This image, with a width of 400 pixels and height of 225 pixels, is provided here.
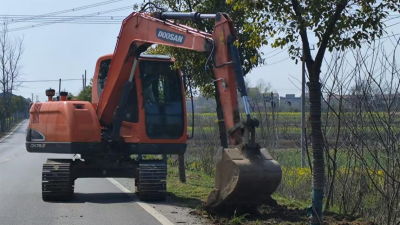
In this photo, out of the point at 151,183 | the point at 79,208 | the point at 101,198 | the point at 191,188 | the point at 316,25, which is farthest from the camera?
the point at 191,188

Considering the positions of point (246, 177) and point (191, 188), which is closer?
point (246, 177)

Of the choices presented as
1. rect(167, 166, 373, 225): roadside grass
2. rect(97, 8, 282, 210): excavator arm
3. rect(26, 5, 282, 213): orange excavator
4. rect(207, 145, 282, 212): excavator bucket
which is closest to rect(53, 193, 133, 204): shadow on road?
rect(26, 5, 282, 213): orange excavator

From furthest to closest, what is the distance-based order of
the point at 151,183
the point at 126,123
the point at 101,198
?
1. the point at 126,123
2. the point at 101,198
3. the point at 151,183

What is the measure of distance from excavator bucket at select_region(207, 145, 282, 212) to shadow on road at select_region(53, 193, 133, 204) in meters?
4.29

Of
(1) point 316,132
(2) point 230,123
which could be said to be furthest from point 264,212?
(1) point 316,132

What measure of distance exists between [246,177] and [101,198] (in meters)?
5.83

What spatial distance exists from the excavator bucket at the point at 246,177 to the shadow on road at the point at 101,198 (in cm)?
429

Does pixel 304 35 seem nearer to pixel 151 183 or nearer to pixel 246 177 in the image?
pixel 246 177

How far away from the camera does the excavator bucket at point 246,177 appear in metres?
9.35

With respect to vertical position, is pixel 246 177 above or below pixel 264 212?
above

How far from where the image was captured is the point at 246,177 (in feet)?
30.6

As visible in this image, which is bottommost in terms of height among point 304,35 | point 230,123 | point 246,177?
point 246,177

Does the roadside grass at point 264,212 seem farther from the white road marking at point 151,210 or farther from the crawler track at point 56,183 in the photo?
the crawler track at point 56,183

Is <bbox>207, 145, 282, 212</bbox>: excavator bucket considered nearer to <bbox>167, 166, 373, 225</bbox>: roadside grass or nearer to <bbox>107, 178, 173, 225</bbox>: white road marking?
<bbox>167, 166, 373, 225</bbox>: roadside grass
